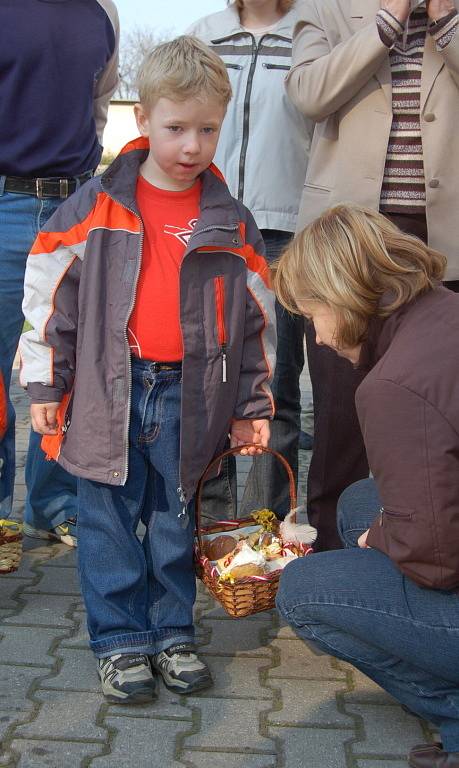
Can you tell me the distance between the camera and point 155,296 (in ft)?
9.27

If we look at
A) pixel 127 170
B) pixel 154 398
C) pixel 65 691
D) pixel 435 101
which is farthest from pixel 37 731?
pixel 435 101

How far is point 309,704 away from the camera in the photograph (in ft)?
9.34

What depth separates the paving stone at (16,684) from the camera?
2.79m

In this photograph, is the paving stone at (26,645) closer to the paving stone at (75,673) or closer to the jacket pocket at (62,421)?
the paving stone at (75,673)

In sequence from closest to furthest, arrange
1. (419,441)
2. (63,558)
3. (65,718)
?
(419,441) → (65,718) → (63,558)

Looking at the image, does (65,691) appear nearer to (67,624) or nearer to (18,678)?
(18,678)

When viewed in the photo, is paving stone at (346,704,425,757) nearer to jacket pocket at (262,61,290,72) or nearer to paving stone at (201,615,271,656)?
paving stone at (201,615,271,656)

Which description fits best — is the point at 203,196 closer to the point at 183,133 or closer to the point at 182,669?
the point at 183,133

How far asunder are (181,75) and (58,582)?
1843mm

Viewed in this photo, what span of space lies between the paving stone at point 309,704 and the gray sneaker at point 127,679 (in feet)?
1.17

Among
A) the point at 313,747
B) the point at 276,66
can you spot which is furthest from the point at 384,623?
the point at 276,66

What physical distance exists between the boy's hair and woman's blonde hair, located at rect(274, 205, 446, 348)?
19.8 inches

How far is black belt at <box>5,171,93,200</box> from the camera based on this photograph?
135 inches

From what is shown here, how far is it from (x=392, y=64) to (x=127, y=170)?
3.29 ft
